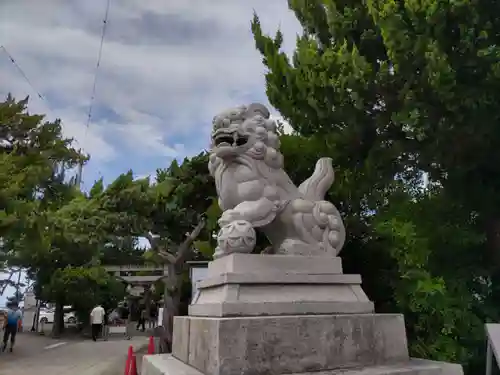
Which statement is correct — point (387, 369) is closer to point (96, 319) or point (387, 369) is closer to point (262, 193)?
point (262, 193)

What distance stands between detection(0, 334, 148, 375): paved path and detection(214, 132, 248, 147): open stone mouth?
680 centimetres

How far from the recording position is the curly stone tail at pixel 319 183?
409 centimetres

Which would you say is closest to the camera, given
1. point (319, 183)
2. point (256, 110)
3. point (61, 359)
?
point (256, 110)

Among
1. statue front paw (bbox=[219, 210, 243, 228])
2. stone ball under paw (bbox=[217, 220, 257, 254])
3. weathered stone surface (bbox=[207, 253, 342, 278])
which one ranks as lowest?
weathered stone surface (bbox=[207, 253, 342, 278])

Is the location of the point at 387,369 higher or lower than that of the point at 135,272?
lower

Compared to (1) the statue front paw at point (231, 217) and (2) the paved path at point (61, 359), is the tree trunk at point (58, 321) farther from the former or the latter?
(1) the statue front paw at point (231, 217)

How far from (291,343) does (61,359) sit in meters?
9.56

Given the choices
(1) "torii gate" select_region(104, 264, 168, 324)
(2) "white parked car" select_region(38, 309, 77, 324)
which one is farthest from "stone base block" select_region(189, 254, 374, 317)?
(1) "torii gate" select_region(104, 264, 168, 324)

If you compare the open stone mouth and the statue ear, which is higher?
the statue ear

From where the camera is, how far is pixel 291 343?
3.06 metres

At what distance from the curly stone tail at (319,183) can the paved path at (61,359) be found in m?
6.70

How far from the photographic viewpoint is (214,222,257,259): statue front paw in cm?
346

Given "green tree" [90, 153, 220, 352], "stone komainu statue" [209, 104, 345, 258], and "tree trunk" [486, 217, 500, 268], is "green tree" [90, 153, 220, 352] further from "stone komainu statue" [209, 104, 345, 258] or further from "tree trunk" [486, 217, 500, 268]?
"stone komainu statue" [209, 104, 345, 258]

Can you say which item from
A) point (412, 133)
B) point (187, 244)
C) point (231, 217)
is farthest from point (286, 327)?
point (187, 244)
